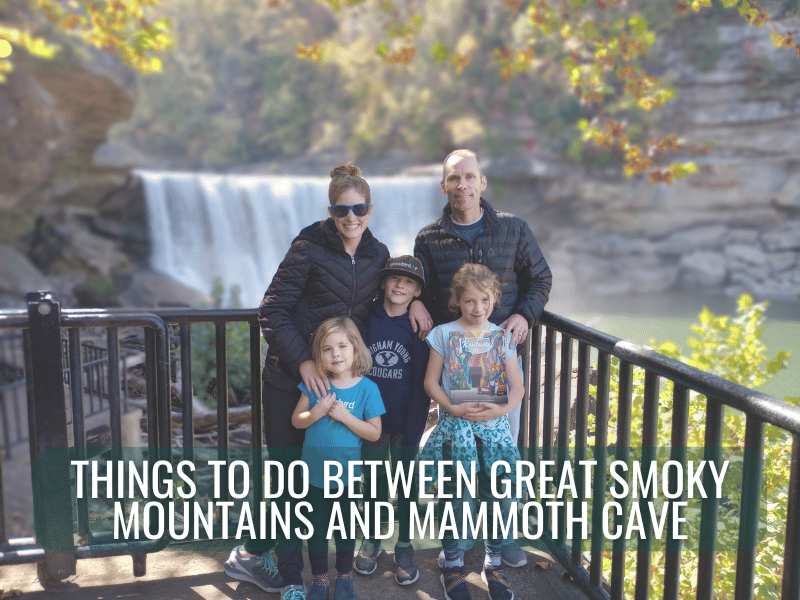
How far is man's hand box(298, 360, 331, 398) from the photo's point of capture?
96.0 inches

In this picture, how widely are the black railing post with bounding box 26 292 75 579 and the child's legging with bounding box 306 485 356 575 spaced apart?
986 mm

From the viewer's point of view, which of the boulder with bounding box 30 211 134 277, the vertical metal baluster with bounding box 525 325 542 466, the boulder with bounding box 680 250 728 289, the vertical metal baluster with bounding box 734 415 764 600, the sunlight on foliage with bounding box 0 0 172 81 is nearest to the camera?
the vertical metal baluster with bounding box 734 415 764 600

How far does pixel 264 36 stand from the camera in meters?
43.5

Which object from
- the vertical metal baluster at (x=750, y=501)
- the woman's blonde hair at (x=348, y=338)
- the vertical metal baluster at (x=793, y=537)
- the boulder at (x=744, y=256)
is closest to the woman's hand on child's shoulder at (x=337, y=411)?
the woman's blonde hair at (x=348, y=338)

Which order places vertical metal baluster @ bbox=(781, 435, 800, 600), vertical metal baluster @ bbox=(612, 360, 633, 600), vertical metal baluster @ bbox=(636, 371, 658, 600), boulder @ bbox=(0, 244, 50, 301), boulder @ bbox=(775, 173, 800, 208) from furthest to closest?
boulder @ bbox=(775, 173, 800, 208) < boulder @ bbox=(0, 244, 50, 301) < vertical metal baluster @ bbox=(612, 360, 633, 600) < vertical metal baluster @ bbox=(636, 371, 658, 600) < vertical metal baluster @ bbox=(781, 435, 800, 600)

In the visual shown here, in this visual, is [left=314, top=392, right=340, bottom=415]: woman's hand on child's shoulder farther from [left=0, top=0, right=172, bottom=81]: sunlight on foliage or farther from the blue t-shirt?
[left=0, top=0, right=172, bottom=81]: sunlight on foliage

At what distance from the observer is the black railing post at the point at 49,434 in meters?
2.42

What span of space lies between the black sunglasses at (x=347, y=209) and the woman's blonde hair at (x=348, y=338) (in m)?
0.41

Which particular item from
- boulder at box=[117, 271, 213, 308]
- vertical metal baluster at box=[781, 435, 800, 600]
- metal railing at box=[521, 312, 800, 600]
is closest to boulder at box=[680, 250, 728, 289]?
boulder at box=[117, 271, 213, 308]

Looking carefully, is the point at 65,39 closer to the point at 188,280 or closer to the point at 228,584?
the point at 188,280

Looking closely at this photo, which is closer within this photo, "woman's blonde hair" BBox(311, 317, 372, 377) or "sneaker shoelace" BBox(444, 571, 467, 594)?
"woman's blonde hair" BBox(311, 317, 372, 377)

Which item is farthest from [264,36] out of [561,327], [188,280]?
[561,327]

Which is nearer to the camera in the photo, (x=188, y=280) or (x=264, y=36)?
(x=188, y=280)

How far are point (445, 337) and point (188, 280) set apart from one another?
18645 mm
